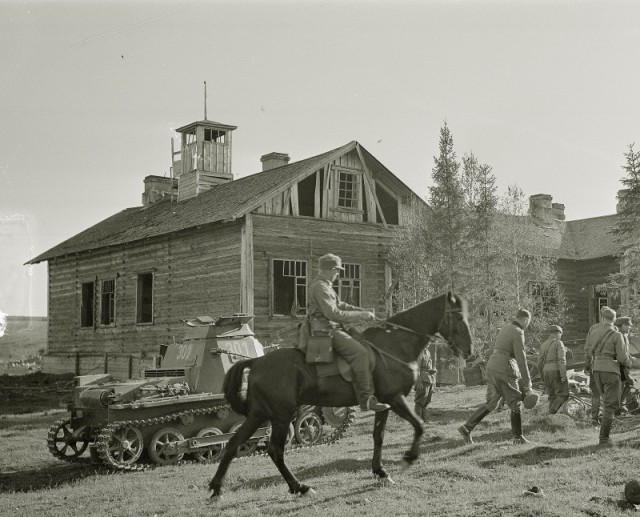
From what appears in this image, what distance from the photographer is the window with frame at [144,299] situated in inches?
1140

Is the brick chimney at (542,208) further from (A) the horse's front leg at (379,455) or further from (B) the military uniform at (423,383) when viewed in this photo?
(A) the horse's front leg at (379,455)

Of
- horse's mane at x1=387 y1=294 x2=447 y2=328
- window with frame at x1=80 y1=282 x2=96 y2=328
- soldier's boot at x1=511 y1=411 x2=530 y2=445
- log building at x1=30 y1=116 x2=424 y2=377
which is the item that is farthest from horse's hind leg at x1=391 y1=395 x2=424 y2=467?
window with frame at x1=80 y1=282 x2=96 y2=328

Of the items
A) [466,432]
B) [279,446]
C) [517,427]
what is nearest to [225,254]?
[466,432]

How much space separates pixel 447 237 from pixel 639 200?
20.4ft

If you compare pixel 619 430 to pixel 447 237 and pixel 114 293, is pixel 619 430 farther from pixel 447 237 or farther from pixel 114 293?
pixel 114 293

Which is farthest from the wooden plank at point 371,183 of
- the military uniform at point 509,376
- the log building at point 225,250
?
the military uniform at point 509,376

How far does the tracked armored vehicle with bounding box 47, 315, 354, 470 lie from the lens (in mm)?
12984

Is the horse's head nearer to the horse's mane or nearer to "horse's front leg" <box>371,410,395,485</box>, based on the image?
the horse's mane

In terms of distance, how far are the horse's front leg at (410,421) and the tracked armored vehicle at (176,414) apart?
491cm

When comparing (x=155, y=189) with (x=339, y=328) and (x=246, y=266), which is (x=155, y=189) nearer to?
(x=246, y=266)

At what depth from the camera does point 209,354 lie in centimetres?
1472

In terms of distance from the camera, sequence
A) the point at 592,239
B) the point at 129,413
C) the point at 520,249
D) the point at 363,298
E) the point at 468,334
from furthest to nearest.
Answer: the point at 592,239
the point at 520,249
the point at 363,298
the point at 129,413
the point at 468,334

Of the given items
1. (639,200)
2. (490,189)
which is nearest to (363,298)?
(490,189)

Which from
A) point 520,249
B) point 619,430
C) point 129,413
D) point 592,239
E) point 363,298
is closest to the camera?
point 129,413
